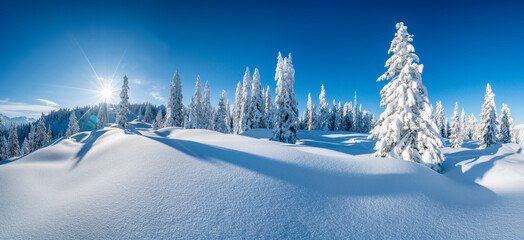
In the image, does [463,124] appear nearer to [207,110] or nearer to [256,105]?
[256,105]

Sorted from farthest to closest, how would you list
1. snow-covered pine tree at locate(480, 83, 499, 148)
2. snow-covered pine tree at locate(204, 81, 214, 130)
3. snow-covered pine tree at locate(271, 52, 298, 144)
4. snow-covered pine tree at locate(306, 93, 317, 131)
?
snow-covered pine tree at locate(306, 93, 317, 131) → snow-covered pine tree at locate(204, 81, 214, 130) → snow-covered pine tree at locate(480, 83, 499, 148) → snow-covered pine tree at locate(271, 52, 298, 144)

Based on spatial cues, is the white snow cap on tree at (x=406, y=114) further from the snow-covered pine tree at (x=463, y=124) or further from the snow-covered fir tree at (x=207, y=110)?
the snow-covered pine tree at (x=463, y=124)

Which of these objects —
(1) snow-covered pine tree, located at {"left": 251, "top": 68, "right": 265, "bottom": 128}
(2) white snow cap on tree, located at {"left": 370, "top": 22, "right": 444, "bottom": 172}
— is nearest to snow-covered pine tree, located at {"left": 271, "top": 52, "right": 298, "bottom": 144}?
(2) white snow cap on tree, located at {"left": 370, "top": 22, "right": 444, "bottom": 172}

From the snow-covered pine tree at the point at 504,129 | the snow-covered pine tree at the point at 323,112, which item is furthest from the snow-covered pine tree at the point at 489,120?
the snow-covered pine tree at the point at 323,112

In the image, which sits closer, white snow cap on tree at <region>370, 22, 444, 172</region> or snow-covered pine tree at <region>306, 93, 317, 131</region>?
white snow cap on tree at <region>370, 22, 444, 172</region>


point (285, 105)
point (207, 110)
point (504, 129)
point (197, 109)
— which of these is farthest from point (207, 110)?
point (504, 129)

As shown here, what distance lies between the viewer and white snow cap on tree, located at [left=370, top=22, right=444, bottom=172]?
8.14 meters

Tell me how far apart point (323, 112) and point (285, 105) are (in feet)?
106

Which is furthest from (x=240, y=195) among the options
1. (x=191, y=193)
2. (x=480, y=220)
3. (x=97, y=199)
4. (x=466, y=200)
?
(x=466, y=200)

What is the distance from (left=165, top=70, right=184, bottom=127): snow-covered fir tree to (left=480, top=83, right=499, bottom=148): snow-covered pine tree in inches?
1869

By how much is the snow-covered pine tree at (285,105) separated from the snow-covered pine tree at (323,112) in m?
30.5

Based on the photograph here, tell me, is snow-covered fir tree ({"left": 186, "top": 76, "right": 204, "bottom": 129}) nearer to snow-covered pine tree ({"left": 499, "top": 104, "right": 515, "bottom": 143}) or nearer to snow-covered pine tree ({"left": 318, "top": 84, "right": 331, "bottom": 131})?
snow-covered pine tree ({"left": 318, "top": 84, "right": 331, "bottom": 131})

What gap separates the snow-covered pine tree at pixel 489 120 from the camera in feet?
83.0

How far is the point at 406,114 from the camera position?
8562mm
